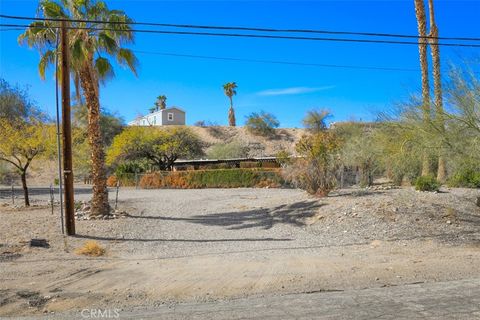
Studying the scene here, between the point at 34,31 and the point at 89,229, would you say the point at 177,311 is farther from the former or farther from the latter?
the point at 34,31

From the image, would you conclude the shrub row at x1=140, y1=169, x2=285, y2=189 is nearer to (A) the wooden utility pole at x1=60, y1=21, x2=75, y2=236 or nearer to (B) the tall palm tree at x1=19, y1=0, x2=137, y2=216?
(B) the tall palm tree at x1=19, y1=0, x2=137, y2=216

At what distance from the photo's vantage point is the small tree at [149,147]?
46.7 meters

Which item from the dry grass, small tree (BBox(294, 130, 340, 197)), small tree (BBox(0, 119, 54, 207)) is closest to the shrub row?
small tree (BBox(294, 130, 340, 197))

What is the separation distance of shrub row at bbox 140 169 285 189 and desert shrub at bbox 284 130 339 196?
14.5 meters

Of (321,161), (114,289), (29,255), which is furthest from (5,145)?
(114,289)

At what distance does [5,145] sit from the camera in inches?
825

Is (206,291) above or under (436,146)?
under


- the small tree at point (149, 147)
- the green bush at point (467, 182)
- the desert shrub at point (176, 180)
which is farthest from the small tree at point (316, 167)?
the small tree at point (149, 147)

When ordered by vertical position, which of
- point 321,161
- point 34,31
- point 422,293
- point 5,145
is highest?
point 34,31

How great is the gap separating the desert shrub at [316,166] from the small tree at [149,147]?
2636 centimetres

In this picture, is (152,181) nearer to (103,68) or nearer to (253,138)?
(103,68)

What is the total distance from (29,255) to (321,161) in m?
13.1

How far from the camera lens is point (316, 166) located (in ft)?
67.6

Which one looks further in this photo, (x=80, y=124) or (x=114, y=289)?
(x=80, y=124)
